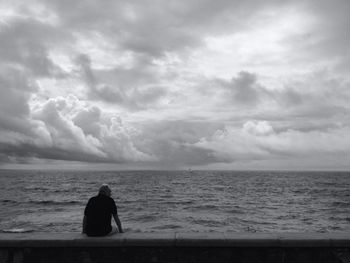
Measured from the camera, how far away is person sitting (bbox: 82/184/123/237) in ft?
17.1

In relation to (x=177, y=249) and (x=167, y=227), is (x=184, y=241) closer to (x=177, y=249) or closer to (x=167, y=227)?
(x=177, y=249)

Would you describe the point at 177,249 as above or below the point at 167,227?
above

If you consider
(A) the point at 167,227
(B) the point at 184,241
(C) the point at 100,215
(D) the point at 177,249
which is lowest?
(A) the point at 167,227

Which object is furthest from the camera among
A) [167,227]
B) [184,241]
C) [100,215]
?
[167,227]

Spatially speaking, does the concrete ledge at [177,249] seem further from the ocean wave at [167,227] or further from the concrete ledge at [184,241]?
Answer: the ocean wave at [167,227]

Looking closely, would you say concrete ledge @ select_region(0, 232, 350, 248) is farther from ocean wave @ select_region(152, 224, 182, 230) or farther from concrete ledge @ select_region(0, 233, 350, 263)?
ocean wave @ select_region(152, 224, 182, 230)

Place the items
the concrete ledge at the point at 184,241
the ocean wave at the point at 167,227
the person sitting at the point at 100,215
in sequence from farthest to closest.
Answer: the ocean wave at the point at 167,227, the person sitting at the point at 100,215, the concrete ledge at the point at 184,241

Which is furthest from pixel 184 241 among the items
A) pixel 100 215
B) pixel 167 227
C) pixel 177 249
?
pixel 167 227

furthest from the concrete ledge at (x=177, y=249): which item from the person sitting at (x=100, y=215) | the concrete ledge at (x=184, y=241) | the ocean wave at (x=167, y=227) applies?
the ocean wave at (x=167, y=227)

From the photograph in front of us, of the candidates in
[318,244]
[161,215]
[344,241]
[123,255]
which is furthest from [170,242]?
[161,215]

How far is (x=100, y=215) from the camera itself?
5.39 metres

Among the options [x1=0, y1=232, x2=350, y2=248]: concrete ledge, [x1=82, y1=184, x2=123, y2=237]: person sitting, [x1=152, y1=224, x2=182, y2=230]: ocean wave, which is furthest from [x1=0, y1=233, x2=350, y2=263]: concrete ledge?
[x1=152, y1=224, x2=182, y2=230]: ocean wave

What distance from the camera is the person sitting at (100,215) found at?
5223 mm

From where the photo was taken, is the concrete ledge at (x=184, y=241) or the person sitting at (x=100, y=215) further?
the person sitting at (x=100, y=215)
